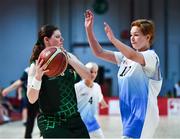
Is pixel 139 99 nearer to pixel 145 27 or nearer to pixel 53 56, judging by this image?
pixel 145 27

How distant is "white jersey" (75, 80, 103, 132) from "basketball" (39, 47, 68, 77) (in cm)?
246

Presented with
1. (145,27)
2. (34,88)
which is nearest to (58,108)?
(34,88)

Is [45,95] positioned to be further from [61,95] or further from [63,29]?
[63,29]

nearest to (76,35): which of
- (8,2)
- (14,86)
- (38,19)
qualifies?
(38,19)

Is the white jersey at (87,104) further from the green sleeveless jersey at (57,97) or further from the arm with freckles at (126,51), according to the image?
the arm with freckles at (126,51)

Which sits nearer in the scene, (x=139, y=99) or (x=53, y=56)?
(x=53, y=56)

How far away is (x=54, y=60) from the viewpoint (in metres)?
3.76

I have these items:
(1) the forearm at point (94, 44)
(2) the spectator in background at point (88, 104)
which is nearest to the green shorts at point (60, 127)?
(1) the forearm at point (94, 44)

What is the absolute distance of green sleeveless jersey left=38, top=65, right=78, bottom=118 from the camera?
3.85 metres

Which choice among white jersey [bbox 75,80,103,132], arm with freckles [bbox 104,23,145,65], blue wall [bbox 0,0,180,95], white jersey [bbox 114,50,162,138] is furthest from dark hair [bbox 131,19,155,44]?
blue wall [bbox 0,0,180,95]

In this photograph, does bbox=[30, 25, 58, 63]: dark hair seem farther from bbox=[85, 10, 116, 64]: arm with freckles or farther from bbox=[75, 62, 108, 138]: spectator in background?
bbox=[75, 62, 108, 138]: spectator in background

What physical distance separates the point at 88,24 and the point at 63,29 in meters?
18.0

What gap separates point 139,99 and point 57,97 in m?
0.77

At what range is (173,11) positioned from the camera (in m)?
21.6
